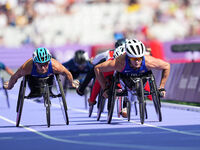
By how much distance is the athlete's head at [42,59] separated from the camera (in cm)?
1086

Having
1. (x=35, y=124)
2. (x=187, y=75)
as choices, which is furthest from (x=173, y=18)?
(x=35, y=124)

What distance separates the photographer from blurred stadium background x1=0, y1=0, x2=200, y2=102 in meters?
34.0

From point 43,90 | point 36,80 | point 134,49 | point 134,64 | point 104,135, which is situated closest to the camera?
point 104,135

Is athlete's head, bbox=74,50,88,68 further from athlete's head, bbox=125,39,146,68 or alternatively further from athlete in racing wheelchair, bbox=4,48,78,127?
athlete's head, bbox=125,39,146,68

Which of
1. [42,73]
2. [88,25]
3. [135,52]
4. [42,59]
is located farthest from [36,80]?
[88,25]

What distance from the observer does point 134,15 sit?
35.1 metres

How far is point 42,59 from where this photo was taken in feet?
35.8

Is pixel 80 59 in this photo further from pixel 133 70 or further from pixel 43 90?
pixel 133 70

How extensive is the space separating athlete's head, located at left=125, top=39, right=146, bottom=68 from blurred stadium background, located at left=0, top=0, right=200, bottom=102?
21.6 metres

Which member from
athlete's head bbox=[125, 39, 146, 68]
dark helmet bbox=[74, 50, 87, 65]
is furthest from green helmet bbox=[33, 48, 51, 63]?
dark helmet bbox=[74, 50, 87, 65]

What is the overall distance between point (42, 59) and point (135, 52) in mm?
1705

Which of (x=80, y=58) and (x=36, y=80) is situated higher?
(x=36, y=80)

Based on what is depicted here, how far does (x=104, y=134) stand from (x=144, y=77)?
81.2 inches

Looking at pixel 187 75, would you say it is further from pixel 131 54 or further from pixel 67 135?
pixel 67 135
